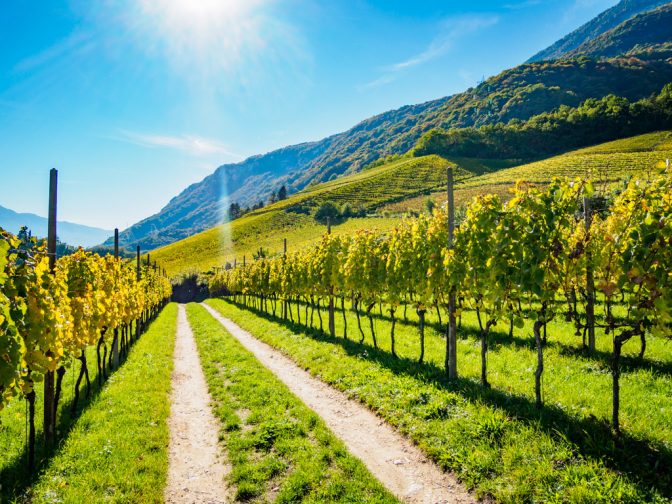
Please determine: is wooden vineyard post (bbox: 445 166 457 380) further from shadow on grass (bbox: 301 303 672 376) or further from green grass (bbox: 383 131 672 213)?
green grass (bbox: 383 131 672 213)

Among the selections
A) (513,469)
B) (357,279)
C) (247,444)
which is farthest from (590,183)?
(357,279)

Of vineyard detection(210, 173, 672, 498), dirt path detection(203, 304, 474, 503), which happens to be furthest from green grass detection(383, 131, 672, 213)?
dirt path detection(203, 304, 474, 503)

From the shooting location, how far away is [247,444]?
7.72 m

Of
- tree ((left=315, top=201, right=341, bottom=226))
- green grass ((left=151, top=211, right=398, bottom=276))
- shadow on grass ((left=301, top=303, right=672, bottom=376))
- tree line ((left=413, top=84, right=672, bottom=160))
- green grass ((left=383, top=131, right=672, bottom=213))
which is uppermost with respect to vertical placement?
tree line ((left=413, top=84, right=672, bottom=160))

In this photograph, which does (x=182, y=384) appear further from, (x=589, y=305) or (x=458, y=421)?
(x=589, y=305)

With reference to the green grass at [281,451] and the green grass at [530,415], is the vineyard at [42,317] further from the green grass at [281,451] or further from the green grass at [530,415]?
the green grass at [530,415]

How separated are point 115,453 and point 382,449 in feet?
17.5

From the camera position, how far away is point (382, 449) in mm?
7453

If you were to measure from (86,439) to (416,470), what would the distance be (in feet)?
22.4

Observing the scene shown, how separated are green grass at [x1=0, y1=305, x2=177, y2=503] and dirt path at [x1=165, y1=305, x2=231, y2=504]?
24 cm

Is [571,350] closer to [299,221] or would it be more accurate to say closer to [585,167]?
[585,167]

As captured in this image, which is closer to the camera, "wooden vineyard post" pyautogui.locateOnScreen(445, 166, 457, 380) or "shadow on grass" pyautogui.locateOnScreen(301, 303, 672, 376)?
"shadow on grass" pyautogui.locateOnScreen(301, 303, 672, 376)

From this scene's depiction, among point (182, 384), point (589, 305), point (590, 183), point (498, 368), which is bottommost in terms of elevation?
point (182, 384)

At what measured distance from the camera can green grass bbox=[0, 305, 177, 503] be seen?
235 inches
